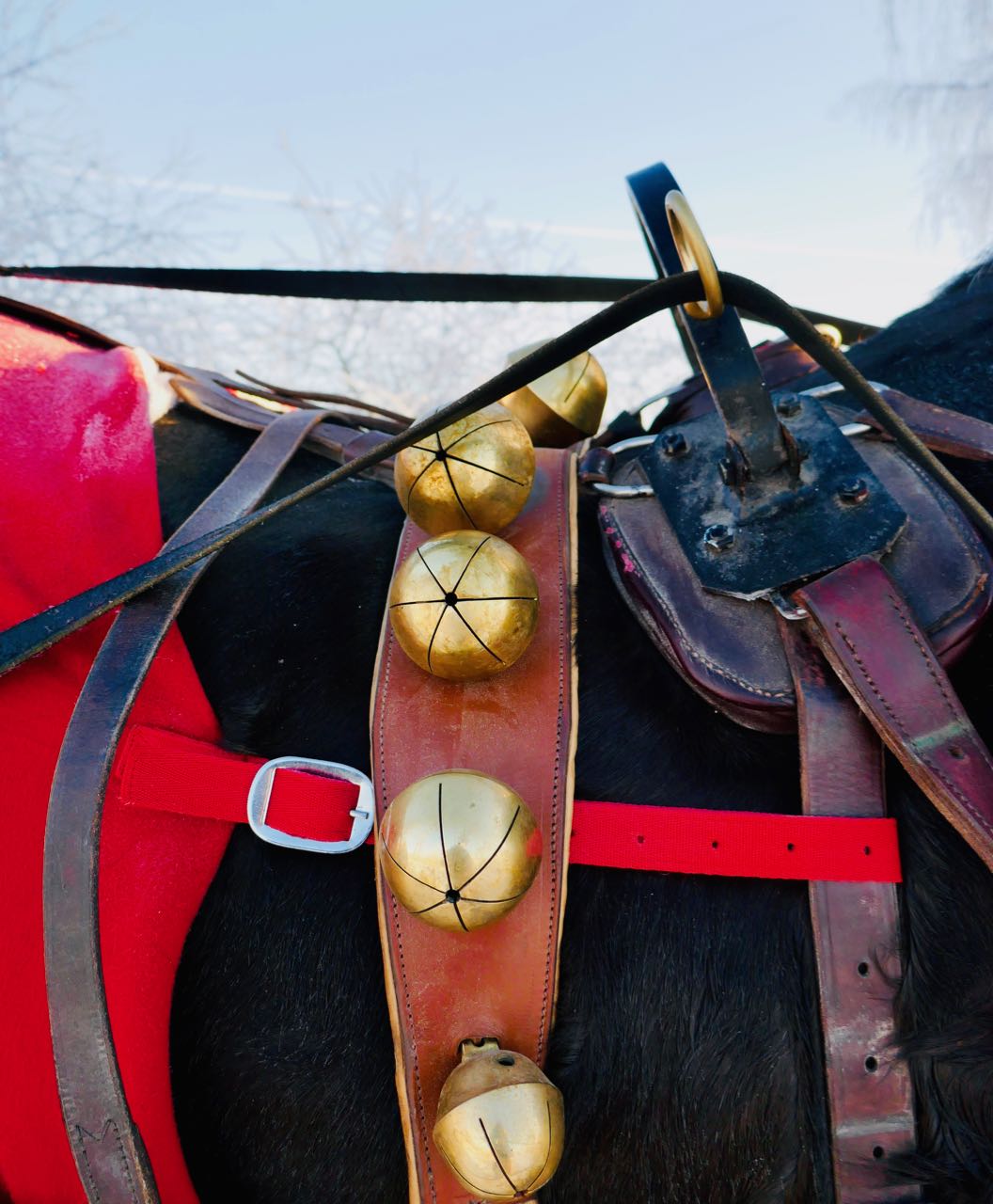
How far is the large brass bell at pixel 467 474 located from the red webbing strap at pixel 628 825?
30 cm

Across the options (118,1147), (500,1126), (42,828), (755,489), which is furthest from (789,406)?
(118,1147)

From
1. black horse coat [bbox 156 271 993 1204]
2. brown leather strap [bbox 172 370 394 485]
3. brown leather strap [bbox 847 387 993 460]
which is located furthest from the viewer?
brown leather strap [bbox 172 370 394 485]

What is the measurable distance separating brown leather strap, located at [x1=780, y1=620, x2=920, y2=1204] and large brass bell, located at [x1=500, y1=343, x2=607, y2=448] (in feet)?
1.88

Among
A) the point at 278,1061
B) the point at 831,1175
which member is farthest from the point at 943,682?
the point at 278,1061

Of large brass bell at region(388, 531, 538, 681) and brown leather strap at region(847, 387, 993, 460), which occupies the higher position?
brown leather strap at region(847, 387, 993, 460)

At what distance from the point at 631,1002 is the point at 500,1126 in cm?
19

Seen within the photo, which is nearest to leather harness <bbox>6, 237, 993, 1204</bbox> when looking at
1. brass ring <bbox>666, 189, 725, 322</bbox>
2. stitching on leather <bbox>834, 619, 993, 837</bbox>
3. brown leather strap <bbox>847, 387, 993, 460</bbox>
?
stitching on leather <bbox>834, 619, 993, 837</bbox>

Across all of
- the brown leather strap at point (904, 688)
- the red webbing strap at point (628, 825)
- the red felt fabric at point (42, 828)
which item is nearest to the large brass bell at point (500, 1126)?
the red webbing strap at point (628, 825)

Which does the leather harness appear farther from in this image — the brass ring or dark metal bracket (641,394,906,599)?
the brass ring

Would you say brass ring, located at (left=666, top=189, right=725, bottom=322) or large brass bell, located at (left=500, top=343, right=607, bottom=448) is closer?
brass ring, located at (left=666, top=189, right=725, bottom=322)

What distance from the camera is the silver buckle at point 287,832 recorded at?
0.91m

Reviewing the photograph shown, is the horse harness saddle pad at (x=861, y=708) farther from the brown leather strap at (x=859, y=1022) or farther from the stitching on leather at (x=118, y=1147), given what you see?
the stitching on leather at (x=118, y=1147)

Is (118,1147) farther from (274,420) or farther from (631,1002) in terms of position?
(274,420)

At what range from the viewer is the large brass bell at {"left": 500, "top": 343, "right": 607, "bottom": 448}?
1239 mm
